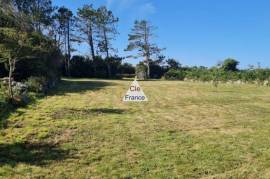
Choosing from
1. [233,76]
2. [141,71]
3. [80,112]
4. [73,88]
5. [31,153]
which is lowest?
[31,153]

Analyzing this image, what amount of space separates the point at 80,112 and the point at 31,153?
201 inches

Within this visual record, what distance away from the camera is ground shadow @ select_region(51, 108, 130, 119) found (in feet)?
37.3

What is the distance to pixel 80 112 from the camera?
1234 centimetres

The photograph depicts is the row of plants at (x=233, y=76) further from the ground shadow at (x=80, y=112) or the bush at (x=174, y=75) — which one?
the ground shadow at (x=80, y=112)

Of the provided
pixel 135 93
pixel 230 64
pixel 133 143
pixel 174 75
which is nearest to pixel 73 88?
pixel 135 93

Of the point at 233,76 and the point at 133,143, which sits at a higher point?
the point at 233,76

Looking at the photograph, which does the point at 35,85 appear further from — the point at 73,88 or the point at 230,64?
the point at 230,64

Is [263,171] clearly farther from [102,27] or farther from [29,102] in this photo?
[102,27]

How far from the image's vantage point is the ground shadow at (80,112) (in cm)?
1137

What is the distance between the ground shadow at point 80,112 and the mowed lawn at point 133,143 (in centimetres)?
3

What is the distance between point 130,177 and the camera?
5996 mm

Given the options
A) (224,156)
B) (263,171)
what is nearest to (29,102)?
(224,156)

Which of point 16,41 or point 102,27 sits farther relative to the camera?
point 102,27

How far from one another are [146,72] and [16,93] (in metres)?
30.6
